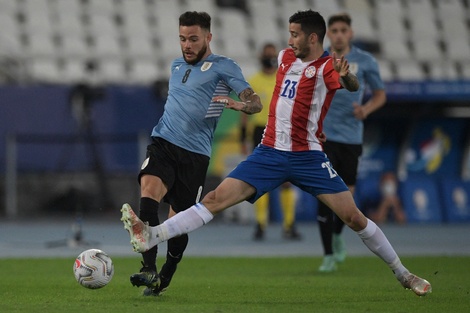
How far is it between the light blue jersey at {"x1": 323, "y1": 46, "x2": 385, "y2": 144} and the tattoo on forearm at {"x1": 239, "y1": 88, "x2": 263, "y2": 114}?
10.6 feet

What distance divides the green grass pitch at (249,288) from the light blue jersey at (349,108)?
1.44 m

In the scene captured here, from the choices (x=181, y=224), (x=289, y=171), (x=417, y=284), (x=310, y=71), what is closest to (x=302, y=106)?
(x=310, y=71)

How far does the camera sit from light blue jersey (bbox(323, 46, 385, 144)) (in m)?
11.2

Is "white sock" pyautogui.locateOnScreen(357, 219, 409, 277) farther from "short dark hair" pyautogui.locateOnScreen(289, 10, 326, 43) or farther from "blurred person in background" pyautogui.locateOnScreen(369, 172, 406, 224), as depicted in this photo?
"blurred person in background" pyautogui.locateOnScreen(369, 172, 406, 224)

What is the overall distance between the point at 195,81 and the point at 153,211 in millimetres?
1091

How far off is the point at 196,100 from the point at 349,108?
328cm

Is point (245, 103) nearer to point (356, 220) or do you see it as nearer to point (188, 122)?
point (188, 122)

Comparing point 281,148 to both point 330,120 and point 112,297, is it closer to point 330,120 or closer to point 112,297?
point 112,297

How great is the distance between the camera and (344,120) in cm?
1122

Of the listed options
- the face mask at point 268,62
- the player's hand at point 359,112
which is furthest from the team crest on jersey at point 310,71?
the face mask at point 268,62

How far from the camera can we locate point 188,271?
11305mm

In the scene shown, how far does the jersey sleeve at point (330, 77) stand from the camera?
8148mm

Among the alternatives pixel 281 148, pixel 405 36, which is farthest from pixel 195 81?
pixel 405 36

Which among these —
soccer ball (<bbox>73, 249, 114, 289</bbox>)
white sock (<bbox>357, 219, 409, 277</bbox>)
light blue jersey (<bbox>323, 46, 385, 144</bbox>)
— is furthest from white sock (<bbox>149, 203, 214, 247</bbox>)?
light blue jersey (<bbox>323, 46, 385, 144</bbox>)
